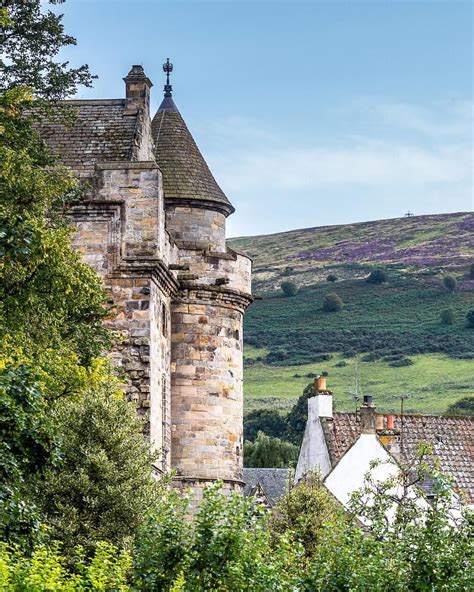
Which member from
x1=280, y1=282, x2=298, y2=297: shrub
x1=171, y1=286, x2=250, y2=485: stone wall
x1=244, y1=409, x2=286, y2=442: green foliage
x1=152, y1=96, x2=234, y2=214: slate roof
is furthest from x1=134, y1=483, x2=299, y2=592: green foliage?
x1=280, y1=282, x2=298, y2=297: shrub

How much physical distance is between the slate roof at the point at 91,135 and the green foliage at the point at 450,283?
133m

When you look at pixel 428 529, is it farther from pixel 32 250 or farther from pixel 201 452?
pixel 201 452

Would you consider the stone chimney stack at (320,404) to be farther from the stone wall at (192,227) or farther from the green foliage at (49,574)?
the green foliage at (49,574)

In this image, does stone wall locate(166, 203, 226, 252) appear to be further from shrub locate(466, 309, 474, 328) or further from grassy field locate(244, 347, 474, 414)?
shrub locate(466, 309, 474, 328)

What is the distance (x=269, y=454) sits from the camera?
319 feet

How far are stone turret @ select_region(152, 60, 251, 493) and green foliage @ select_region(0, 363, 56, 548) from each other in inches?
536

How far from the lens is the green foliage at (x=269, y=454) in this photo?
96.3 m

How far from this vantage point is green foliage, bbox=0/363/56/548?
23.6 meters

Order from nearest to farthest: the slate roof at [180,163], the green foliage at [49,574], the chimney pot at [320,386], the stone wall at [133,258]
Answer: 1. the green foliage at [49,574]
2. the stone wall at [133,258]
3. the slate roof at [180,163]
4. the chimney pot at [320,386]

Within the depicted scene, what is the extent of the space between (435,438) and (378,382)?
3252 inches

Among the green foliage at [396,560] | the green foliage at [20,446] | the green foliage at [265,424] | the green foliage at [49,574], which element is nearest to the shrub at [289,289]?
the green foliage at [265,424]

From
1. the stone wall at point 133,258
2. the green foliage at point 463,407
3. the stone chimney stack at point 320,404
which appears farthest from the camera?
the green foliage at point 463,407

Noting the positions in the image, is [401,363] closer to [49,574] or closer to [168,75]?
[168,75]

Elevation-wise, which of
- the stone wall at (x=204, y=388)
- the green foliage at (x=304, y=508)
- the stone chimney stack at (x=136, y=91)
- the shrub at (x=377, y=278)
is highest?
the shrub at (x=377, y=278)
